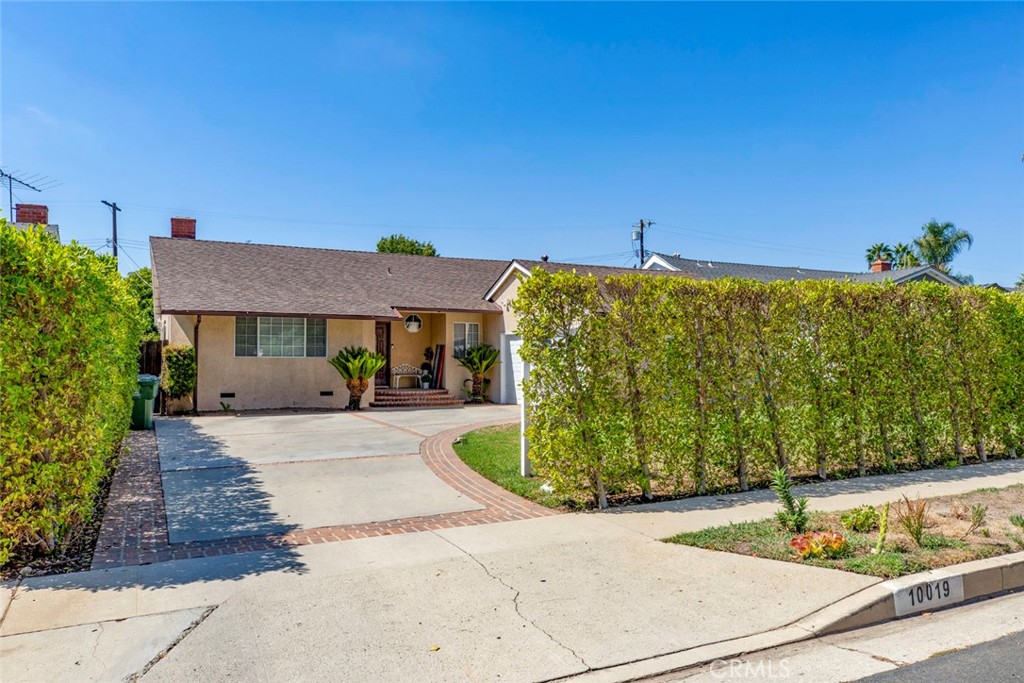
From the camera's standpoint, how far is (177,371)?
16562mm

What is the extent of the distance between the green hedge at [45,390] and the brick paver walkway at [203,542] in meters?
0.55

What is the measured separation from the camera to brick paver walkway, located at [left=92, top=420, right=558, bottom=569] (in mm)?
5754

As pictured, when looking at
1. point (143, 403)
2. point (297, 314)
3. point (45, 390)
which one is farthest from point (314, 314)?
point (45, 390)

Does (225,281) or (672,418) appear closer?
(672,418)

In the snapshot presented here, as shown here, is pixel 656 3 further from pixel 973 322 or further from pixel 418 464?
pixel 418 464

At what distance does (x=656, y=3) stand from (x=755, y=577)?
10.6m

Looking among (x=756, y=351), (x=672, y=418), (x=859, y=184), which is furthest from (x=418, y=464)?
(x=859, y=184)

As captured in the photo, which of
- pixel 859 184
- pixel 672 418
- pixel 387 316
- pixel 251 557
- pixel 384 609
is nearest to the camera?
pixel 384 609

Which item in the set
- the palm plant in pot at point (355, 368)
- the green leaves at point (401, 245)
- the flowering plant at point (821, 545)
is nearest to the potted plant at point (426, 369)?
the palm plant in pot at point (355, 368)

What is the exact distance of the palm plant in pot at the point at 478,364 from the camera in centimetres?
2072

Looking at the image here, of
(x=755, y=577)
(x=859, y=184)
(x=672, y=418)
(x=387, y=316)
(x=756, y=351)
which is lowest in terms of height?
(x=755, y=577)

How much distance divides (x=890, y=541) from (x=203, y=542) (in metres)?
6.35

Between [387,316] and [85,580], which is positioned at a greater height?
[387,316]

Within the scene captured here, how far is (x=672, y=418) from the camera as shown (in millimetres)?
7680
